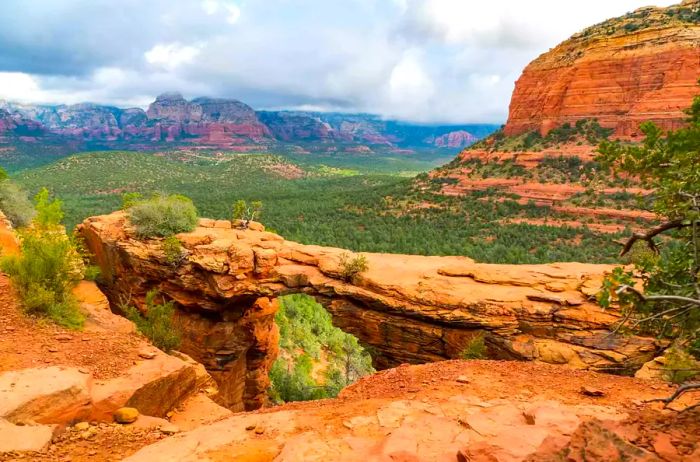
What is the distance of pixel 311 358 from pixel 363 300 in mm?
12122

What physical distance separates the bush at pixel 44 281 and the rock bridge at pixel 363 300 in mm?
5614

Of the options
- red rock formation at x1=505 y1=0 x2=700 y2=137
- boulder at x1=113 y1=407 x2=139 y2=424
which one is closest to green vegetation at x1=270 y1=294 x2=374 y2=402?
boulder at x1=113 y1=407 x2=139 y2=424

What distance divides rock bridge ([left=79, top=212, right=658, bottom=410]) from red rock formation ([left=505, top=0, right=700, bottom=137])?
49.5m

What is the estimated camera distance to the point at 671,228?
629 centimetres

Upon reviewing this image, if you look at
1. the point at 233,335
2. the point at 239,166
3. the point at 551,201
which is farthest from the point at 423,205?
the point at 239,166

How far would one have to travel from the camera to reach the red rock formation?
54344 mm

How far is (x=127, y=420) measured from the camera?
7328 millimetres

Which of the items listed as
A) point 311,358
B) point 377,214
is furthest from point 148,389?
point 377,214

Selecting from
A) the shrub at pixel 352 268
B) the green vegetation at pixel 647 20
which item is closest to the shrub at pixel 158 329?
the shrub at pixel 352 268

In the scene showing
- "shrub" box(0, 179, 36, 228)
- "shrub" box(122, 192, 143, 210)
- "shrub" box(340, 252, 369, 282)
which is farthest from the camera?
"shrub" box(0, 179, 36, 228)

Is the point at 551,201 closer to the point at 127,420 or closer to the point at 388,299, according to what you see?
the point at 388,299

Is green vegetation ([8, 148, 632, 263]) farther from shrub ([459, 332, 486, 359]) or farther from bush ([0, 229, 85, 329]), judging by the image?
bush ([0, 229, 85, 329])

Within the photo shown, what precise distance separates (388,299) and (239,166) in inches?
4810

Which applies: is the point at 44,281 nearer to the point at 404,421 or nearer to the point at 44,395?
the point at 44,395
